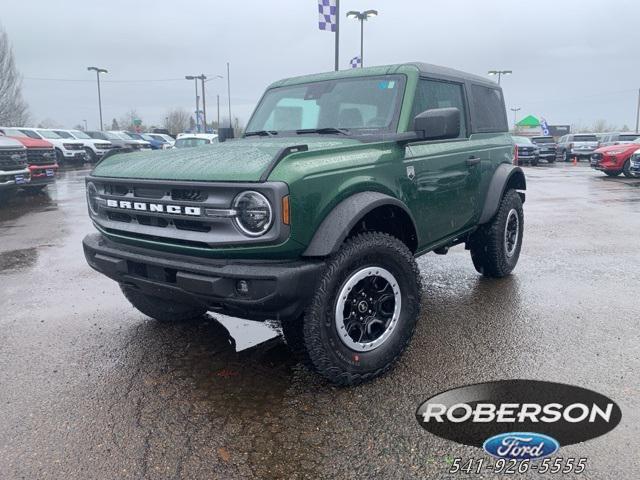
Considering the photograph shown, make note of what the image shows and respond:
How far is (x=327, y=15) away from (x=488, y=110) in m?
12.6

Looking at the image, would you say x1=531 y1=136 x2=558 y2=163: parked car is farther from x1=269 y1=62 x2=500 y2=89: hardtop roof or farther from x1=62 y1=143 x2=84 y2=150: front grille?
x1=269 y1=62 x2=500 y2=89: hardtop roof

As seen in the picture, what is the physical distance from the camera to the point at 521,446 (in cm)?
250

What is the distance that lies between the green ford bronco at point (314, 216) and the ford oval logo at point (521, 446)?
2.72ft

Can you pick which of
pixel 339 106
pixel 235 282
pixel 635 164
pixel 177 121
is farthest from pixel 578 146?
pixel 177 121

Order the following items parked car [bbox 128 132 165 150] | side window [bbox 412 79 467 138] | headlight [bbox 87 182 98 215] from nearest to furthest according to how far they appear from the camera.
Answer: headlight [bbox 87 182 98 215]
side window [bbox 412 79 467 138]
parked car [bbox 128 132 165 150]

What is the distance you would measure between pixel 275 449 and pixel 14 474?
3.84 ft

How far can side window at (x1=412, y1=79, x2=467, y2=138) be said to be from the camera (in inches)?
154

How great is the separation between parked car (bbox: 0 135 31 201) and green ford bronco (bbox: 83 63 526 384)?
8615 mm

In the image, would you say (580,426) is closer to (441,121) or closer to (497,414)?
(497,414)

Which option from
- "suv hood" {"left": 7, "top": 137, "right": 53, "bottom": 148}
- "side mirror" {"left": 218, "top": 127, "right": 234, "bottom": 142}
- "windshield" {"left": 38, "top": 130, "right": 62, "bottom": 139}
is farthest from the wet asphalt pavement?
"windshield" {"left": 38, "top": 130, "right": 62, "bottom": 139}

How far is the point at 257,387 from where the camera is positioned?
123 inches

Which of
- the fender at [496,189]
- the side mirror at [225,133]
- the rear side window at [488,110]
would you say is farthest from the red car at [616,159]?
the side mirror at [225,133]

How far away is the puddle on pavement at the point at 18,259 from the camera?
6152 mm

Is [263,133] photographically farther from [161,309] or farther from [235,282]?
[235,282]
